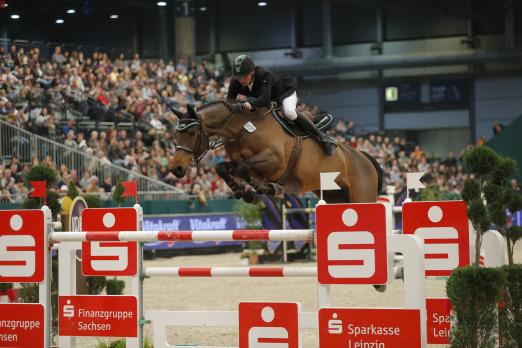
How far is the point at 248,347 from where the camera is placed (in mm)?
5492

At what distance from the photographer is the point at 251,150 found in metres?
8.12

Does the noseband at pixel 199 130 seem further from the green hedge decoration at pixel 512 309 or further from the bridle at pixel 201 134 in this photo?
the green hedge decoration at pixel 512 309

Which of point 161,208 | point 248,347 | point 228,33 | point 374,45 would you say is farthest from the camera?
point 228,33

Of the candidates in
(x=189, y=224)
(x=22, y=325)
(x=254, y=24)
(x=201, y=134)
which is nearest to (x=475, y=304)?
(x=22, y=325)

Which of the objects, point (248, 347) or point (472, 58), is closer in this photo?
point (248, 347)

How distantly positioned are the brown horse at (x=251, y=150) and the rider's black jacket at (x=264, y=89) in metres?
0.15

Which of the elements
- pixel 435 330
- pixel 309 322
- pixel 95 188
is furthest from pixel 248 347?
pixel 95 188

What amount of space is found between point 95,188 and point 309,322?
38.5 feet

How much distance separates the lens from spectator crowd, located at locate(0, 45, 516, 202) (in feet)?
57.5

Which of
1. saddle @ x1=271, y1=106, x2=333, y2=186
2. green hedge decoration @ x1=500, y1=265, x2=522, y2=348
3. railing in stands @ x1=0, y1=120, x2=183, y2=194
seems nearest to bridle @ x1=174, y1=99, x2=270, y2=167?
saddle @ x1=271, y1=106, x2=333, y2=186

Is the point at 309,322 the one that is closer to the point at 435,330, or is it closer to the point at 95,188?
the point at 435,330

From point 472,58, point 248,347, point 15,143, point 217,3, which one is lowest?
point 248,347

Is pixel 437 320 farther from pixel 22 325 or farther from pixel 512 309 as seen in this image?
pixel 22 325

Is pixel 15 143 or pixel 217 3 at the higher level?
pixel 217 3
